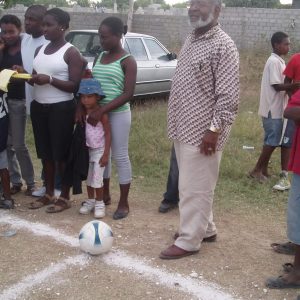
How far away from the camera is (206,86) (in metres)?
3.40

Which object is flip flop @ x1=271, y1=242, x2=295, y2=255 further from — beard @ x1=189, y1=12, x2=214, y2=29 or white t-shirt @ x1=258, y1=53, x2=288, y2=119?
white t-shirt @ x1=258, y1=53, x2=288, y2=119

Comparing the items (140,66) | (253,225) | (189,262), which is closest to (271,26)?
(140,66)

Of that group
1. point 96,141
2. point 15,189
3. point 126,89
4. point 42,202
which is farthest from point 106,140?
point 15,189

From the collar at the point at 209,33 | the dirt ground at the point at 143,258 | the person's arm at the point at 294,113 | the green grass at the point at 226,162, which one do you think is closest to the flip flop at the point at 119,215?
the dirt ground at the point at 143,258

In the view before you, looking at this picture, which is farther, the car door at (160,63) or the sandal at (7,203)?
the car door at (160,63)

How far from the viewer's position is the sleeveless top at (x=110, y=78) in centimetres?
415

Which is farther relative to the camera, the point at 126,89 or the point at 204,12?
the point at 126,89

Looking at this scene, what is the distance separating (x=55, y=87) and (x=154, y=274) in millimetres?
1810

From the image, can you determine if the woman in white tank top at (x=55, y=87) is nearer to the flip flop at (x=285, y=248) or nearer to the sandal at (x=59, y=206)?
the sandal at (x=59, y=206)

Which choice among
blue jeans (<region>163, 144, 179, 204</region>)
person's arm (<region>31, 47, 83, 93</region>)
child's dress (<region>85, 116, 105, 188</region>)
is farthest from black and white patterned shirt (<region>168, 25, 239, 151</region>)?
blue jeans (<region>163, 144, 179, 204</region>)

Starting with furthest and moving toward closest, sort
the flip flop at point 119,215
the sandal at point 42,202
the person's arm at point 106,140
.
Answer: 1. the sandal at point 42,202
2. the flip flop at point 119,215
3. the person's arm at point 106,140

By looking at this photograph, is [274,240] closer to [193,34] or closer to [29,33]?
[193,34]

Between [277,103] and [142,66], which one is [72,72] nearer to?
[277,103]

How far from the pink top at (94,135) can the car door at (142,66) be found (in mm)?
5661
